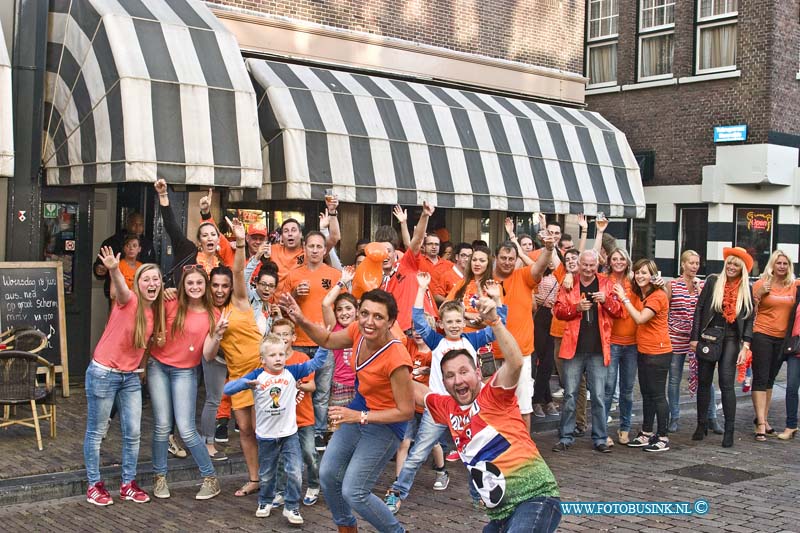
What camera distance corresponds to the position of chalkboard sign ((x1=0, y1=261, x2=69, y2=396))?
10.7 meters

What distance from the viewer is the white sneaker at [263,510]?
7.09 metres

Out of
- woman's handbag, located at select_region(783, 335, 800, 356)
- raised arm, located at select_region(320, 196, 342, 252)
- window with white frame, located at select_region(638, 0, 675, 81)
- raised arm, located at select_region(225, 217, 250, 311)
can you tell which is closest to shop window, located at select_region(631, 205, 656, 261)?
window with white frame, located at select_region(638, 0, 675, 81)

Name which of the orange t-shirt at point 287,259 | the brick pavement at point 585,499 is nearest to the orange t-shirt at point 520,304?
the brick pavement at point 585,499

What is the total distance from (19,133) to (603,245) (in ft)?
22.7

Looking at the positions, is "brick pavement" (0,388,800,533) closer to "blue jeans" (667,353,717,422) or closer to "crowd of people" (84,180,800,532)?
"crowd of people" (84,180,800,532)

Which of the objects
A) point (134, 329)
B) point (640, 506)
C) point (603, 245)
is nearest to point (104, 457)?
point (134, 329)

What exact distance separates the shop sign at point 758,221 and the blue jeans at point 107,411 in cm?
1682

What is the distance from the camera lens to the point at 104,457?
331 inches

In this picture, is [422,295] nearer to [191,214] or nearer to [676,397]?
[676,397]

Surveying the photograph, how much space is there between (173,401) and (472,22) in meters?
10.5

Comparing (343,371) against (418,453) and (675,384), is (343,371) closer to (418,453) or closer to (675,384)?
(418,453)

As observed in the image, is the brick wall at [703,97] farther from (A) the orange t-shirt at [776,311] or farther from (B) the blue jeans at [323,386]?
(B) the blue jeans at [323,386]

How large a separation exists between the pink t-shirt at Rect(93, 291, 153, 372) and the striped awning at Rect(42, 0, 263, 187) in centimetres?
334

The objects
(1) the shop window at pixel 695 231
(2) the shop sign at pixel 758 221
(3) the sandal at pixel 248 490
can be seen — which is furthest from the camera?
(1) the shop window at pixel 695 231
